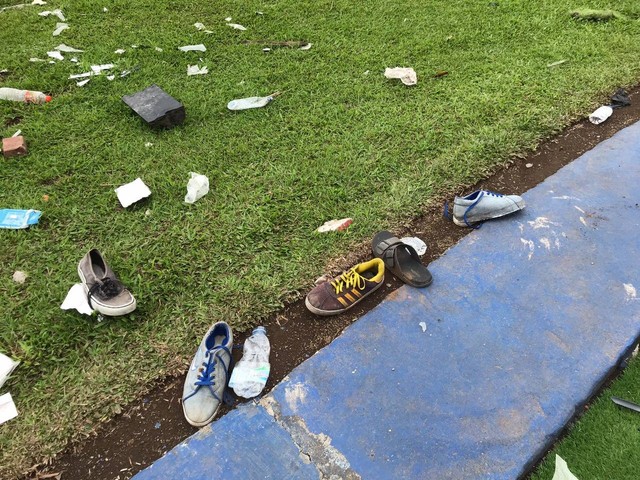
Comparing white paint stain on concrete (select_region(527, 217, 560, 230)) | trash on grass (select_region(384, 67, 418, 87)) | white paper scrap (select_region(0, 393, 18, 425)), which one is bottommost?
white paper scrap (select_region(0, 393, 18, 425))

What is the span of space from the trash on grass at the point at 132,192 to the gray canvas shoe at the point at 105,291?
57 centimetres

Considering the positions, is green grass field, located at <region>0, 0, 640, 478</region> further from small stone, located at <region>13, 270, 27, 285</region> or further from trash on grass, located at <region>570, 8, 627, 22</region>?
trash on grass, located at <region>570, 8, 627, 22</region>

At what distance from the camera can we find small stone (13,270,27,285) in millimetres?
2451

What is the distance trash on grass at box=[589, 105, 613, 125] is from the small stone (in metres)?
4.24

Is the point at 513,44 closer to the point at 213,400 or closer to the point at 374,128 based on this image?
the point at 374,128

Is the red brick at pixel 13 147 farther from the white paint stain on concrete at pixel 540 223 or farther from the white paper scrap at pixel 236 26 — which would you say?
the white paint stain on concrete at pixel 540 223

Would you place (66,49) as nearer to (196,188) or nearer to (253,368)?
(196,188)

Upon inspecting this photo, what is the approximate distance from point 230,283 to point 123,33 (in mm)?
3541

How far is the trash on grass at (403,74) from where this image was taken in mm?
3920

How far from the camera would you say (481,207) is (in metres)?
2.76

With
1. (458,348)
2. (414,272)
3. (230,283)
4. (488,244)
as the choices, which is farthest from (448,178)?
(230,283)

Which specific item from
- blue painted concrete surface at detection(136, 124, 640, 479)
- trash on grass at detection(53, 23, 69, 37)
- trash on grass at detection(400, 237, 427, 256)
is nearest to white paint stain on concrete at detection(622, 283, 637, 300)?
blue painted concrete surface at detection(136, 124, 640, 479)

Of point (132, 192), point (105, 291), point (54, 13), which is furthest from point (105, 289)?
point (54, 13)

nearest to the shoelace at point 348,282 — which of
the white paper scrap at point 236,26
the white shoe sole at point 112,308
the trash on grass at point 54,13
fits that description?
the white shoe sole at point 112,308
